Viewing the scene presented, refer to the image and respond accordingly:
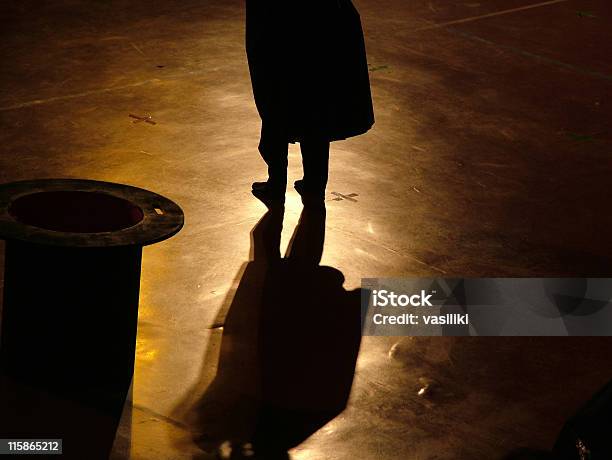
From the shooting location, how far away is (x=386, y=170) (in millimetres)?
6375

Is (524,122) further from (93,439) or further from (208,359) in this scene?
(93,439)

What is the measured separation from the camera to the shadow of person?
401cm

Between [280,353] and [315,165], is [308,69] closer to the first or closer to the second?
[315,165]

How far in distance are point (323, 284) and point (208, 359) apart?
848 mm

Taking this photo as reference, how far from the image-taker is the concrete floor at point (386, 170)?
13.9ft

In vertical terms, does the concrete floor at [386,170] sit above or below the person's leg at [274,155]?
below

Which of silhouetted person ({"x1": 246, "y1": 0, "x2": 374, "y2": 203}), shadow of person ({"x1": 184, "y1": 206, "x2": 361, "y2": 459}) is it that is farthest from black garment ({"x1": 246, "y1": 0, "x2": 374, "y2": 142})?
shadow of person ({"x1": 184, "y1": 206, "x2": 361, "y2": 459})

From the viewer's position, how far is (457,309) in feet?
16.2

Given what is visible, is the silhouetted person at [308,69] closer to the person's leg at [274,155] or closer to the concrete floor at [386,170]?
the person's leg at [274,155]

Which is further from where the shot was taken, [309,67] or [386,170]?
[386,170]

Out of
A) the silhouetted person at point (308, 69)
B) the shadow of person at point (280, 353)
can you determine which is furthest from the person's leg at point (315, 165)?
the shadow of person at point (280, 353)

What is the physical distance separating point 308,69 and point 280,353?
5.27 ft

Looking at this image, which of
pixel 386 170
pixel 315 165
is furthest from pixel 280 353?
pixel 386 170

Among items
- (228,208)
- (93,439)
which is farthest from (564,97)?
(93,439)
